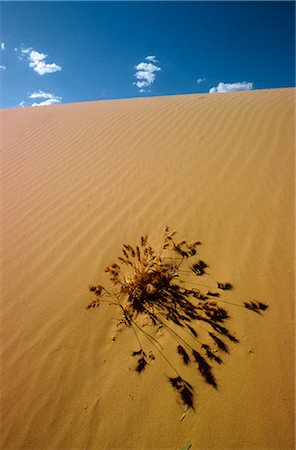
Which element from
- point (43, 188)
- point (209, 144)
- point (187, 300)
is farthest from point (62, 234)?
point (209, 144)

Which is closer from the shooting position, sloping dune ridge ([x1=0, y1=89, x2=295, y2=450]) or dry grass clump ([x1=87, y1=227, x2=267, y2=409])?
sloping dune ridge ([x1=0, y1=89, x2=295, y2=450])

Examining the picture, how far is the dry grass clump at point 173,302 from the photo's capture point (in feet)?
5.22

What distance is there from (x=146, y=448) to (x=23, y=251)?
202 cm

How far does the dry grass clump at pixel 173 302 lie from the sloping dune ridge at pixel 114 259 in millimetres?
57

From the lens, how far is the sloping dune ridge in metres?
1.36

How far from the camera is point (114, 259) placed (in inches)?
92.7

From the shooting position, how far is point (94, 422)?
1.38m

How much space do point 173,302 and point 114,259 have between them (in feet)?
2.32

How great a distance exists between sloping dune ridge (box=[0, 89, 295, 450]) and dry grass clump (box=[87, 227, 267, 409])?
0.19ft

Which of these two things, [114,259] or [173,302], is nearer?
[173,302]

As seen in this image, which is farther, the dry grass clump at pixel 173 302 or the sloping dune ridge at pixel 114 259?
the dry grass clump at pixel 173 302

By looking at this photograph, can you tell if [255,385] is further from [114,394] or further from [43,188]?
[43,188]

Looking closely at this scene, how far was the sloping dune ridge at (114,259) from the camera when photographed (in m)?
1.36

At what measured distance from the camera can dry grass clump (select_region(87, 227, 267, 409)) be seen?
5.22 feet
